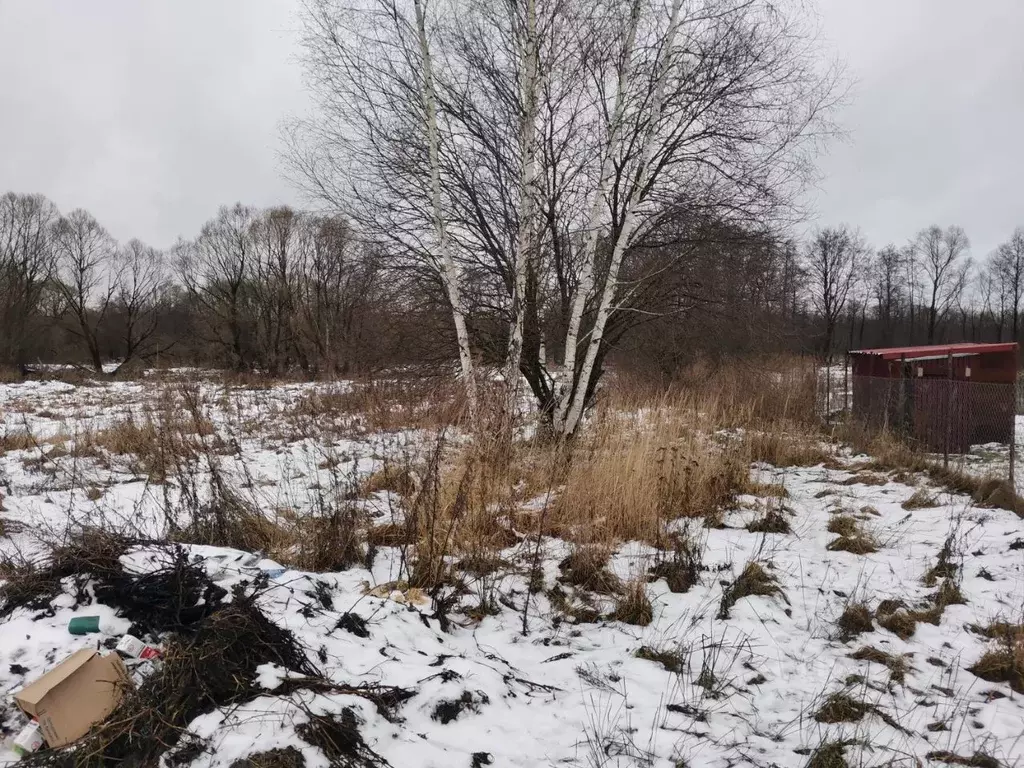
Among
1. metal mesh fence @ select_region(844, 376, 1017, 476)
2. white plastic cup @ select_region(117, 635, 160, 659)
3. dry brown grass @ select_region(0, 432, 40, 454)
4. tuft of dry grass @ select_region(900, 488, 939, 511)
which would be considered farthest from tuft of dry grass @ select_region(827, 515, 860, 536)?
dry brown grass @ select_region(0, 432, 40, 454)

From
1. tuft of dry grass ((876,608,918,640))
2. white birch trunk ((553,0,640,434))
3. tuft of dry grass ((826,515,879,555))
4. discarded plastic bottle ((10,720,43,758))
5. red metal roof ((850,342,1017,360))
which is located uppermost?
white birch trunk ((553,0,640,434))

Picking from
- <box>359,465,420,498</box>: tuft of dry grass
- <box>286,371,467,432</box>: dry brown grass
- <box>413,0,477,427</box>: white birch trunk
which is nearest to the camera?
<box>359,465,420,498</box>: tuft of dry grass

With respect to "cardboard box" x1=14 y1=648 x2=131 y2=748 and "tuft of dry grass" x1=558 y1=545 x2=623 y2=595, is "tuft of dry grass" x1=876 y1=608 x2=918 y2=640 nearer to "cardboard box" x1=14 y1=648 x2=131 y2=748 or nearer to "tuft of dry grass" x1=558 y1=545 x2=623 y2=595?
"tuft of dry grass" x1=558 y1=545 x2=623 y2=595

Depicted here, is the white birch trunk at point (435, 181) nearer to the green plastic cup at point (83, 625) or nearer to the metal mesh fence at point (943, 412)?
the green plastic cup at point (83, 625)

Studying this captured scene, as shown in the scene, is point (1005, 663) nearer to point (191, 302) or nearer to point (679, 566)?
point (679, 566)

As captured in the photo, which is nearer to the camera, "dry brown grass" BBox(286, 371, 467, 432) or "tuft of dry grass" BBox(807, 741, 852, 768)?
"tuft of dry grass" BBox(807, 741, 852, 768)

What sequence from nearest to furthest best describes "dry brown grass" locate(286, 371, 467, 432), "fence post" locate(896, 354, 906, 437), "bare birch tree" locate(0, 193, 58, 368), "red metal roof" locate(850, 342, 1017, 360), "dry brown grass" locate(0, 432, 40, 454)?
"dry brown grass" locate(286, 371, 467, 432)
"dry brown grass" locate(0, 432, 40, 454)
"fence post" locate(896, 354, 906, 437)
"red metal roof" locate(850, 342, 1017, 360)
"bare birch tree" locate(0, 193, 58, 368)

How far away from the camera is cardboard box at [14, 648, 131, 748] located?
6.40 feet

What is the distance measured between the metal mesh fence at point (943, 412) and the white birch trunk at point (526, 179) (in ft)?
19.6

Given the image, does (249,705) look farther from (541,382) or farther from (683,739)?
(541,382)

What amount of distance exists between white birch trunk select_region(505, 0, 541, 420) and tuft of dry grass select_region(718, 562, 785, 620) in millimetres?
2775

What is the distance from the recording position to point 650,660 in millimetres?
2908

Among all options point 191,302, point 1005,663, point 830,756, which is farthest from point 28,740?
point 191,302

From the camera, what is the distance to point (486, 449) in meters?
4.96
